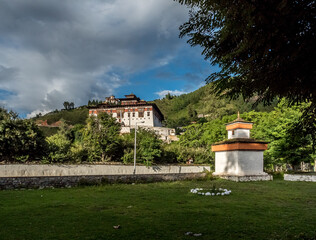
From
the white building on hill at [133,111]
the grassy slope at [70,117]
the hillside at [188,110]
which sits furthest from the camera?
the grassy slope at [70,117]

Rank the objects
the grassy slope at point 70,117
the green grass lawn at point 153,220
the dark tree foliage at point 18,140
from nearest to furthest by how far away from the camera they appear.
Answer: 1. the green grass lawn at point 153,220
2. the dark tree foliage at point 18,140
3. the grassy slope at point 70,117

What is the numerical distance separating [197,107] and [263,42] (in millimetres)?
125911

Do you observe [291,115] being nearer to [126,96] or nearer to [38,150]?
[38,150]

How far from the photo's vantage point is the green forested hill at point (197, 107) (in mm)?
56747

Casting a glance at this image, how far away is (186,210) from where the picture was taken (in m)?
8.91

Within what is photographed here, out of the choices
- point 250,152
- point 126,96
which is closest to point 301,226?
point 250,152

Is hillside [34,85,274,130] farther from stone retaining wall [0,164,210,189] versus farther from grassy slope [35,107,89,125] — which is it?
stone retaining wall [0,164,210,189]

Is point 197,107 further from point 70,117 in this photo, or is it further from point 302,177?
point 302,177

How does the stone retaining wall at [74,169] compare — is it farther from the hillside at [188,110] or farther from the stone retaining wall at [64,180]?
the hillside at [188,110]

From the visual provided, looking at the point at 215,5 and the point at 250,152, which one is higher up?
the point at 215,5

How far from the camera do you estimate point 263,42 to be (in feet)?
13.0

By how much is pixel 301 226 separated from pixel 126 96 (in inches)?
3122

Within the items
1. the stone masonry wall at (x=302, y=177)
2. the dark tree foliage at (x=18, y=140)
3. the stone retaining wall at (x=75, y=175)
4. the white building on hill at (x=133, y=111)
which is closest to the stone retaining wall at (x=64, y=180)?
the stone retaining wall at (x=75, y=175)

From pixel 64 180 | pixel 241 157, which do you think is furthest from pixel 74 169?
pixel 241 157
